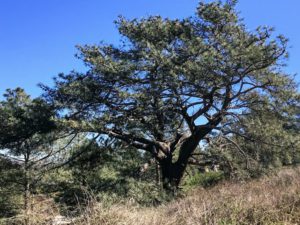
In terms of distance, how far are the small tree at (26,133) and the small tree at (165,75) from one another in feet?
Result: 2.90

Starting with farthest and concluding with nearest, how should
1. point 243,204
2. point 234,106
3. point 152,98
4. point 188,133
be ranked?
point 188,133 < point 234,106 < point 152,98 < point 243,204

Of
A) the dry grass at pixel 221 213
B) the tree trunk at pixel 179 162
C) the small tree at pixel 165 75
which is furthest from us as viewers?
the tree trunk at pixel 179 162

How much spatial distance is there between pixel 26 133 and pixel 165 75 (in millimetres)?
5982

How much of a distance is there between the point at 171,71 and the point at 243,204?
6828mm

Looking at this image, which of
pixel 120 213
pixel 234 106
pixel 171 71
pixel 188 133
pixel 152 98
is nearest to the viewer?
pixel 120 213

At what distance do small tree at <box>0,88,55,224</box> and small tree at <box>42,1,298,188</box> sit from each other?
884 millimetres

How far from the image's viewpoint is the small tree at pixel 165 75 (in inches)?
532

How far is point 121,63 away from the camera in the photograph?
14305 mm

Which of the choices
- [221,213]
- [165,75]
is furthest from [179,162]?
[221,213]

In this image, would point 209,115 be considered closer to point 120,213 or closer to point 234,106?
point 234,106

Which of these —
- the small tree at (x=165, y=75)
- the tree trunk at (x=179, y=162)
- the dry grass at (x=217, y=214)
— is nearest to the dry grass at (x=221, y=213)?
the dry grass at (x=217, y=214)

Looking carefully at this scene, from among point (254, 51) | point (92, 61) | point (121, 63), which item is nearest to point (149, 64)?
point (121, 63)

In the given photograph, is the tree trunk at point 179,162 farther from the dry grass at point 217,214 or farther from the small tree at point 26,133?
the dry grass at point 217,214

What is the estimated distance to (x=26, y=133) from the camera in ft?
49.6
